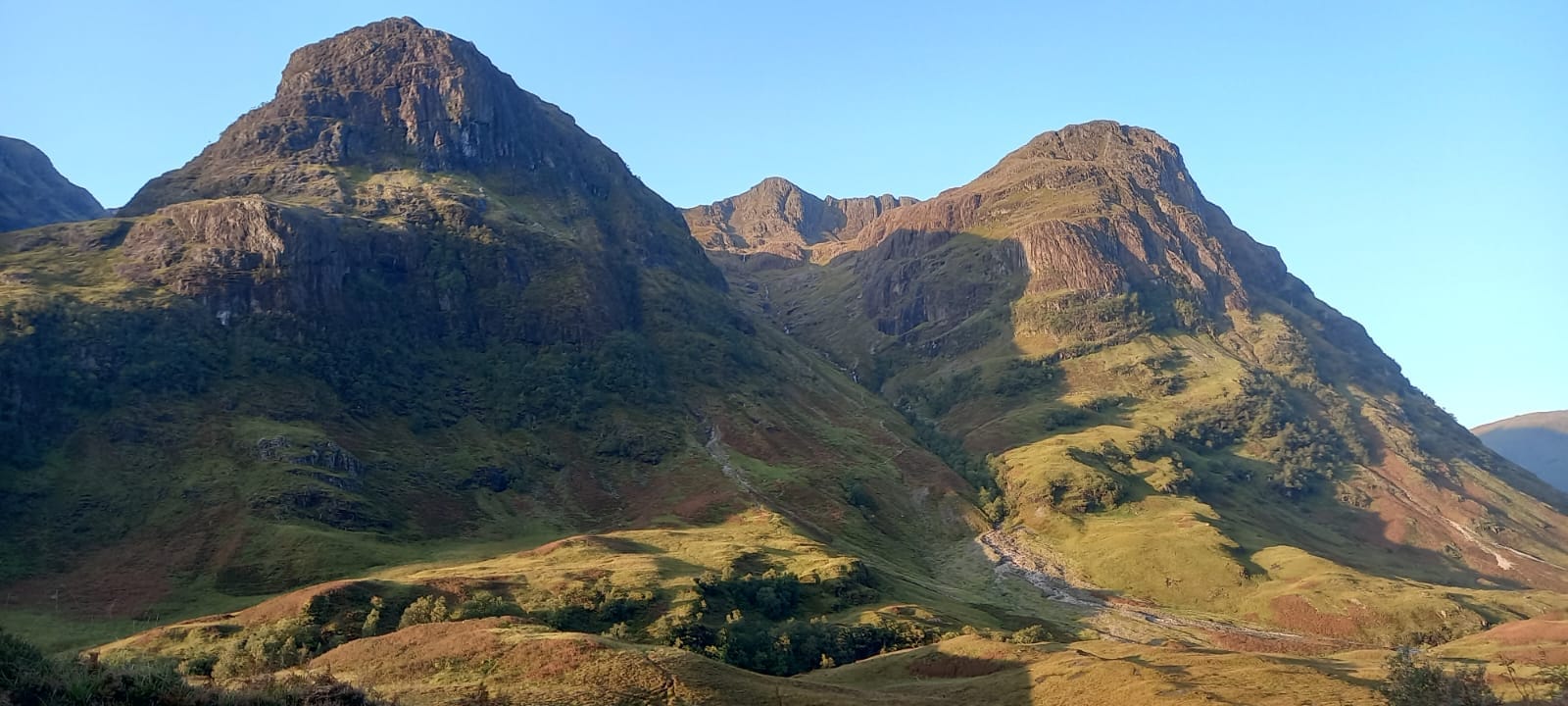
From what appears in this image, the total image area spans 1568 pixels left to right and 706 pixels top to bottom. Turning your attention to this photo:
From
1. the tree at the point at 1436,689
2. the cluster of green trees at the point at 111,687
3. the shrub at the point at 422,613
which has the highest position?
the tree at the point at 1436,689

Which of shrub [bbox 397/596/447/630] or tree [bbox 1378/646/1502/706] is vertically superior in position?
tree [bbox 1378/646/1502/706]

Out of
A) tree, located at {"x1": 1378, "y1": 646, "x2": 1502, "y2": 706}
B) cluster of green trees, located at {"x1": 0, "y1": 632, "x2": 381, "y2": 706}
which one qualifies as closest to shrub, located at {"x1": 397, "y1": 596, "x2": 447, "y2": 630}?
cluster of green trees, located at {"x1": 0, "y1": 632, "x2": 381, "y2": 706}

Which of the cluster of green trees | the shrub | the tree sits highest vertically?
the tree

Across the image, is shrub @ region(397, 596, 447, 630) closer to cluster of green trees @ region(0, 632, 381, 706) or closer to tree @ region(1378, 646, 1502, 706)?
cluster of green trees @ region(0, 632, 381, 706)

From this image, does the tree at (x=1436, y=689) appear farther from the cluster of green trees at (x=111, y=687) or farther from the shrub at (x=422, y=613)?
the shrub at (x=422, y=613)

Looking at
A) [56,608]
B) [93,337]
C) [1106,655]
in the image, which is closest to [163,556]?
[56,608]

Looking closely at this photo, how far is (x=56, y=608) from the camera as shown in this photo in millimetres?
127938

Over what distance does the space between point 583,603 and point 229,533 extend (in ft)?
235

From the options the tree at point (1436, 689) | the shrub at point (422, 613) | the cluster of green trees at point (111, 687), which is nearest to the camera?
the cluster of green trees at point (111, 687)

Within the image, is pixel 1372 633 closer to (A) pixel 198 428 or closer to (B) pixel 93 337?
(A) pixel 198 428

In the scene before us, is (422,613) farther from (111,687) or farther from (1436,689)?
(1436,689)

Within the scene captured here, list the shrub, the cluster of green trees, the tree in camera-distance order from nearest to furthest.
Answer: the cluster of green trees
the tree
the shrub

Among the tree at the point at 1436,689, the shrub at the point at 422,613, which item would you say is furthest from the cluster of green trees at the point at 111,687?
the shrub at the point at 422,613

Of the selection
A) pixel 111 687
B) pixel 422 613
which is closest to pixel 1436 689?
pixel 111 687
